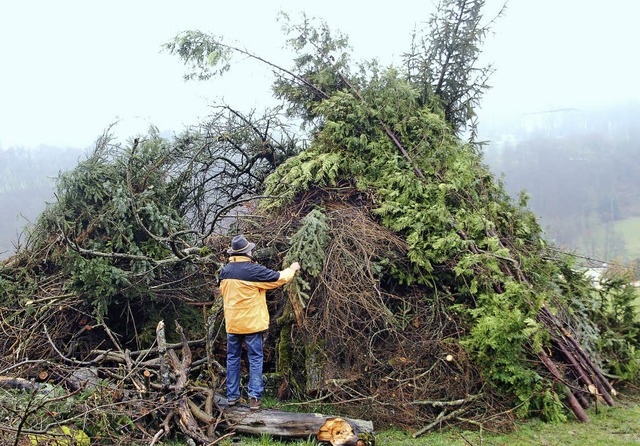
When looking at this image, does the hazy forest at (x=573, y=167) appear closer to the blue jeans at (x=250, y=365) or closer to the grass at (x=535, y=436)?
the blue jeans at (x=250, y=365)

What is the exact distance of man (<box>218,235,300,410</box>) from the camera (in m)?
5.00

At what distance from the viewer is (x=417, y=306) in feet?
19.1

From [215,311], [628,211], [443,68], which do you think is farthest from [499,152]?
[215,311]

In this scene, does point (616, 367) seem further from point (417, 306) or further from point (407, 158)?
point (407, 158)

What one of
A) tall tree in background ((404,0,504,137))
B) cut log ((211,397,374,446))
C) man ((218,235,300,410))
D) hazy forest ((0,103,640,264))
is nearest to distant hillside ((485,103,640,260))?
hazy forest ((0,103,640,264))

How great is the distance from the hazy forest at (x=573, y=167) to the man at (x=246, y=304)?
2346 centimetres

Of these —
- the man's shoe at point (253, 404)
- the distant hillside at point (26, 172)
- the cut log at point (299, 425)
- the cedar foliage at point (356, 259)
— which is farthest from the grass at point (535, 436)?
the distant hillside at point (26, 172)

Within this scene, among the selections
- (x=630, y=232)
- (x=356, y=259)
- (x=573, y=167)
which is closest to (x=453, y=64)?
(x=356, y=259)

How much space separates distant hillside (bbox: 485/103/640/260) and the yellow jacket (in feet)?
100

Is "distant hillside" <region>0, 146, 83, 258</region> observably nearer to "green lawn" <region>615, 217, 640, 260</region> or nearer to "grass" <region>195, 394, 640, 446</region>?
"grass" <region>195, 394, 640, 446</region>

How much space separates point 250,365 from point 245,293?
787 millimetres

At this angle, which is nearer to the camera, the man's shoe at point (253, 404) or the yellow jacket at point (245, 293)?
the man's shoe at point (253, 404)

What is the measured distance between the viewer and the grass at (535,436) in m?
4.35

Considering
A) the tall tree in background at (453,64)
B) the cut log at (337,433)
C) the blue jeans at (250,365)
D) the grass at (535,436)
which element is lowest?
the grass at (535,436)
